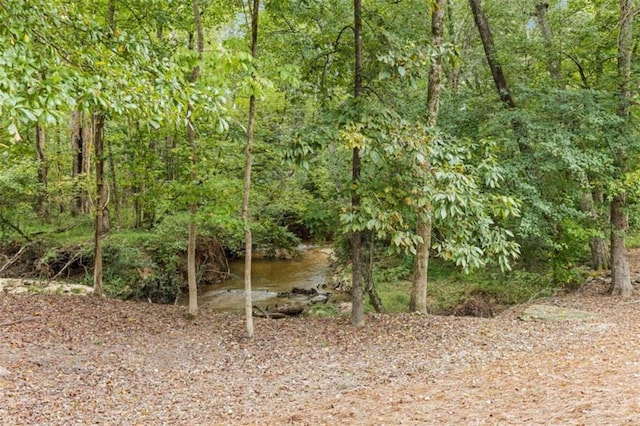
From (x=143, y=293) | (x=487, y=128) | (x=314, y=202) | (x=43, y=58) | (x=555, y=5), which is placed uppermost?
(x=555, y=5)

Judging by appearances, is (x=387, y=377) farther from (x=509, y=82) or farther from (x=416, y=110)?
(x=509, y=82)

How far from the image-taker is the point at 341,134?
225 inches

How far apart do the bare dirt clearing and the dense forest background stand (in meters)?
1.22

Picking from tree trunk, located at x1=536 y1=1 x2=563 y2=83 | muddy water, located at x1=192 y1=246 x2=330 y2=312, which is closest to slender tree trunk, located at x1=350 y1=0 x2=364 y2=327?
muddy water, located at x1=192 y1=246 x2=330 y2=312

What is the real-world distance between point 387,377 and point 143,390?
2.81 m

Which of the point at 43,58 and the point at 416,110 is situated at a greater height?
the point at 416,110

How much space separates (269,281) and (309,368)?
8.85 meters

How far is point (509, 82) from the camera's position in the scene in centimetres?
1006

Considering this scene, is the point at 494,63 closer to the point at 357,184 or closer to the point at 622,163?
the point at 622,163

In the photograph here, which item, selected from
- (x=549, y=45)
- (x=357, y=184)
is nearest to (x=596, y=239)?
(x=549, y=45)

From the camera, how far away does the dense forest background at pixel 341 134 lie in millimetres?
3742

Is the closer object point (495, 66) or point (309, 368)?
point (309, 368)

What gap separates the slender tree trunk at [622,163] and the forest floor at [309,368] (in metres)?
0.96

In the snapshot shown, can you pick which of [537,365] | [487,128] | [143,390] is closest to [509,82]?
[487,128]
